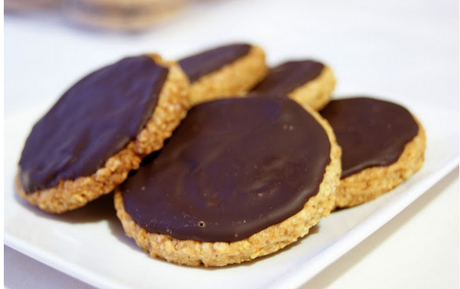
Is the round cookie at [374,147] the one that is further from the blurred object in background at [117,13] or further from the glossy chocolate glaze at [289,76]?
the blurred object in background at [117,13]

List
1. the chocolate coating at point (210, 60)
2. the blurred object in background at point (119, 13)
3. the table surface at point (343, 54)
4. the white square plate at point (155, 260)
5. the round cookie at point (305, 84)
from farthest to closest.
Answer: the blurred object in background at point (119, 13), the chocolate coating at point (210, 60), the round cookie at point (305, 84), the table surface at point (343, 54), the white square plate at point (155, 260)

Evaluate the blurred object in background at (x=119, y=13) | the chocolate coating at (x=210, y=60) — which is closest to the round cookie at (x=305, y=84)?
the chocolate coating at (x=210, y=60)

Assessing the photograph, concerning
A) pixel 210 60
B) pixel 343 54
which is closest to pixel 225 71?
pixel 210 60

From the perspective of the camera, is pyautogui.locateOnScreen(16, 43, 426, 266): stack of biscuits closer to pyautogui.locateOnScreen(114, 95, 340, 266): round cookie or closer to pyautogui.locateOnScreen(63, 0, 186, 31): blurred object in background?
pyautogui.locateOnScreen(114, 95, 340, 266): round cookie

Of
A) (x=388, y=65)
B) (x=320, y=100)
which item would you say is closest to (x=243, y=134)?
(x=320, y=100)

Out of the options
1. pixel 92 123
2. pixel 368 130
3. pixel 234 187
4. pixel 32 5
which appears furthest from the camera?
pixel 32 5

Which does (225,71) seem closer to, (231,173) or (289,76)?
(289,76)
